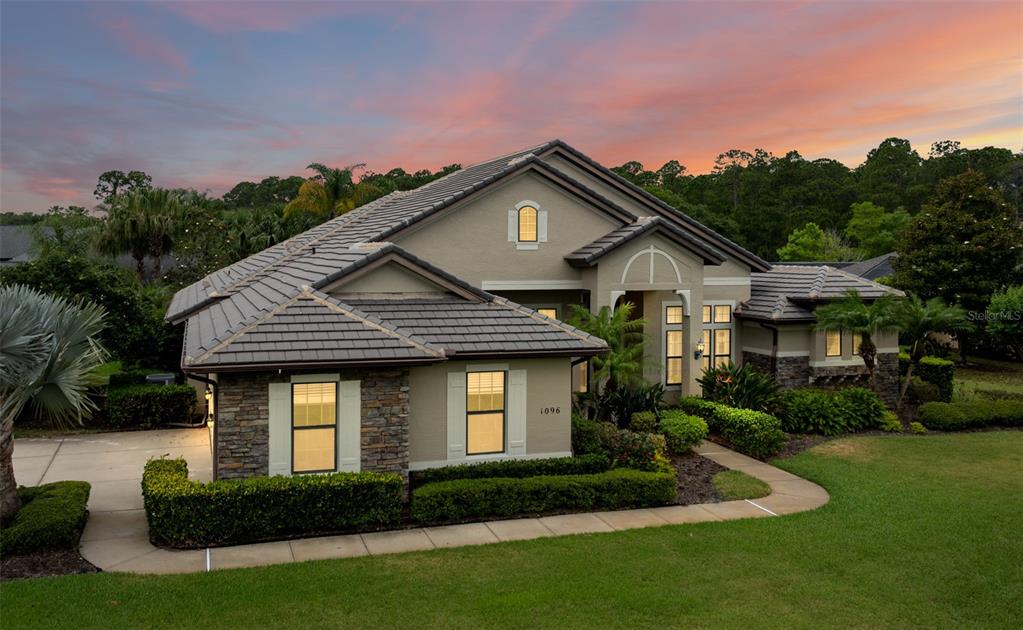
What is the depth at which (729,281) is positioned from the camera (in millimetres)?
24766

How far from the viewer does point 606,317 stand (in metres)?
19.3

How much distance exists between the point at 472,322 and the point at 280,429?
4.60 meters

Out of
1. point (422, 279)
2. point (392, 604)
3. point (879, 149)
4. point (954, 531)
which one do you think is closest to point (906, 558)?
point (954, 531)

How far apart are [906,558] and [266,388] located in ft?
35.4

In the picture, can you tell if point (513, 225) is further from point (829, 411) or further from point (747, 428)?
point (829, 411)

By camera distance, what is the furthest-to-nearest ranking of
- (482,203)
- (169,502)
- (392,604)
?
1. (482,203)
2. (169,502)
3. (392,604)

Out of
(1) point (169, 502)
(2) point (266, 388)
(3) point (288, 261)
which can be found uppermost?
(3) point (288, 261)

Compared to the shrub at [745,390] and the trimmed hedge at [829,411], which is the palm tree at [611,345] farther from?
the trimmed hedge at [829,411]

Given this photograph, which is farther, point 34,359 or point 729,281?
point 729,281

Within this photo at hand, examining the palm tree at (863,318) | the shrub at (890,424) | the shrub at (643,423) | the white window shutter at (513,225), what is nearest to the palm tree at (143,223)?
the white window shutter at (513,225)

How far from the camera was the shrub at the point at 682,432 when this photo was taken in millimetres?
18603

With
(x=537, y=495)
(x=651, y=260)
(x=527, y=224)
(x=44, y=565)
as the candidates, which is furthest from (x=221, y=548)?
(x=651, y=260)

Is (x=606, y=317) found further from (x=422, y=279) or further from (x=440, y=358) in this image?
(x=440, y=358)

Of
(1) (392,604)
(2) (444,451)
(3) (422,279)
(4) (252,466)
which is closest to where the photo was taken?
(1) (392,604)
